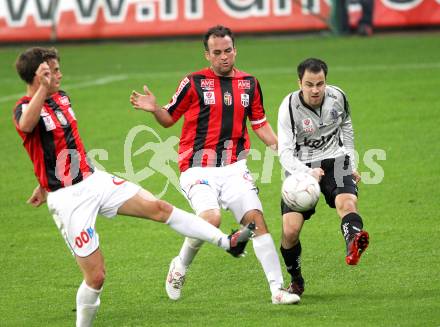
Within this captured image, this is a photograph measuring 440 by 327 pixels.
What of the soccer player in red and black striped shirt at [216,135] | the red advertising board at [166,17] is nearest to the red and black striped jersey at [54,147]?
the soccer player in red and black striped shirt at [216,135]

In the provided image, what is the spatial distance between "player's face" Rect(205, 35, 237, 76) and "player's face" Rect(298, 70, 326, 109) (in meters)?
0.72

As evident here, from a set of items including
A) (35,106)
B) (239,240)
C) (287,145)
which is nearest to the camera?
(35,106)

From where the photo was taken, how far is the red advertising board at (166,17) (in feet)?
87.2

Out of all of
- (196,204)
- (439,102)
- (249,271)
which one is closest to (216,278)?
(249,271)

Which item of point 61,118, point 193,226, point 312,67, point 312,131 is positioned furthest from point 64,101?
point 312,131

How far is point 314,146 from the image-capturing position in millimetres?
9328

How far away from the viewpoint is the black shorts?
9133 millimetres

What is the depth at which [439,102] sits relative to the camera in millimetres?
18234

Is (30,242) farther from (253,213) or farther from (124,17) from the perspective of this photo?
(124,17)

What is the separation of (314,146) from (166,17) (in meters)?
18.8

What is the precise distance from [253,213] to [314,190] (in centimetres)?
60

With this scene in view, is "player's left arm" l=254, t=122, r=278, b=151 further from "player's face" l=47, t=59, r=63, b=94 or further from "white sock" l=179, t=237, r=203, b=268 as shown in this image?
"player's face" l=47, t=59, r=63, b=94

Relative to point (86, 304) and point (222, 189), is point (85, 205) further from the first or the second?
point (222, 189)

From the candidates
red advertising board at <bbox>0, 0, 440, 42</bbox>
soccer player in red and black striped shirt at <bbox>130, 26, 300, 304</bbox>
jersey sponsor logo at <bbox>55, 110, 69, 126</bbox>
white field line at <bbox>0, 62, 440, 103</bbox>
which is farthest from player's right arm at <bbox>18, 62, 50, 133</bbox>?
red advertising board at <bbox>0, 0, 440, 42</bbox>
